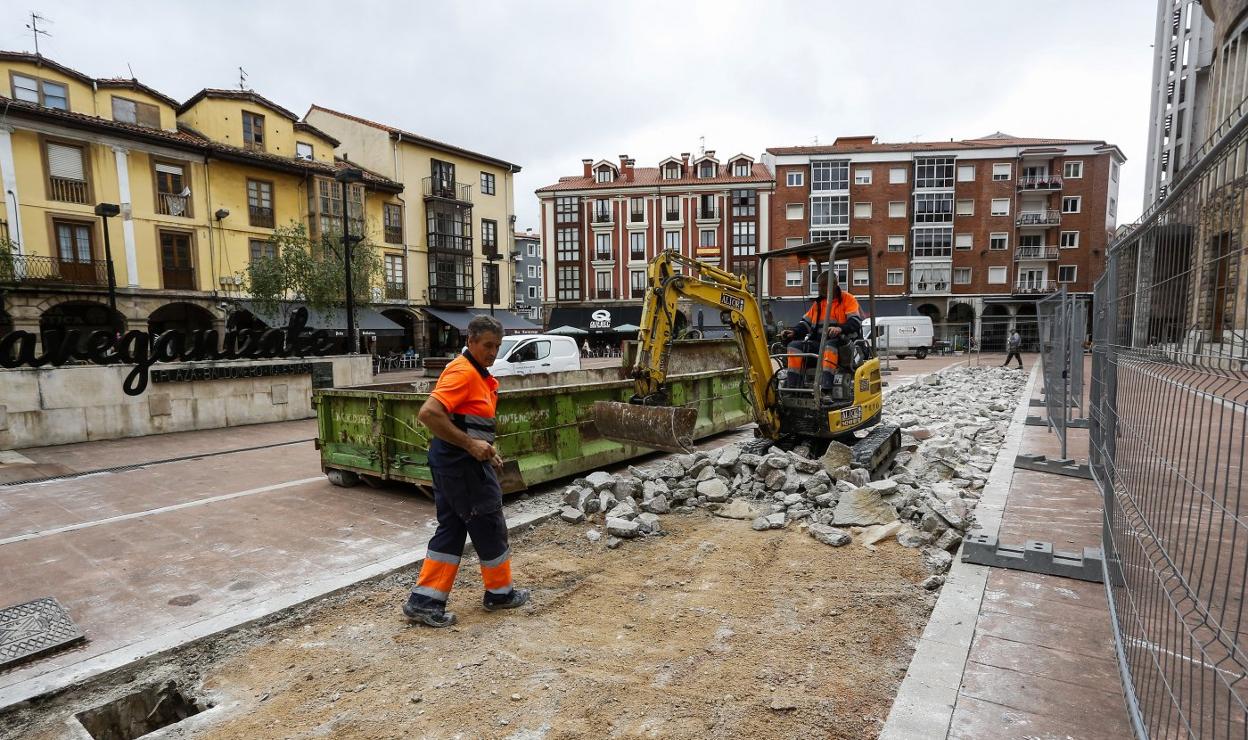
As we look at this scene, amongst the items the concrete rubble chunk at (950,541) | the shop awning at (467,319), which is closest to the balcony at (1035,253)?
the shop awning at (467,319)

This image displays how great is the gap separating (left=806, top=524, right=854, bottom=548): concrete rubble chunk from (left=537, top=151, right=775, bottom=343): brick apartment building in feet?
136

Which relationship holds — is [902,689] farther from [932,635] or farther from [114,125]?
[114,125]

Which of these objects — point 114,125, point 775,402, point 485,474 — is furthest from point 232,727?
point 114,125

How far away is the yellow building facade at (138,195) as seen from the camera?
73.0ft

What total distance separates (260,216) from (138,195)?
467cm

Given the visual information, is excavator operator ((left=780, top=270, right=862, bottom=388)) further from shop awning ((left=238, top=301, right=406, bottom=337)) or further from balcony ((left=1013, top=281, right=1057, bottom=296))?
balcony ((left=1013, top=281, right=1057, bottom=296))

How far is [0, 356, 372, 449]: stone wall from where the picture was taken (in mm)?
10320

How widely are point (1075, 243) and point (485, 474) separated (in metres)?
53.6

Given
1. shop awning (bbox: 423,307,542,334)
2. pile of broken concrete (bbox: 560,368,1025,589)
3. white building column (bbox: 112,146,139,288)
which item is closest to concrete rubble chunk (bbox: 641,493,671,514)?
pile of broken concrete (bbox: 560,368,1025,589)

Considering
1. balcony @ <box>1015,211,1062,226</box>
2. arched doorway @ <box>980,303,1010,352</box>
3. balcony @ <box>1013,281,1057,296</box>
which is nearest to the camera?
arched doorway @ <box>980,303,1010,352</box>

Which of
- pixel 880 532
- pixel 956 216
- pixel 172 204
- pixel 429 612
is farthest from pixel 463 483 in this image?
pixel 956 216

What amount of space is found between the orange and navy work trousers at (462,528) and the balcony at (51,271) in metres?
25.2

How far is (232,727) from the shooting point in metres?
3.10

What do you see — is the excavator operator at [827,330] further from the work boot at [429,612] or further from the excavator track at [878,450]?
the work boot at [429,612]
